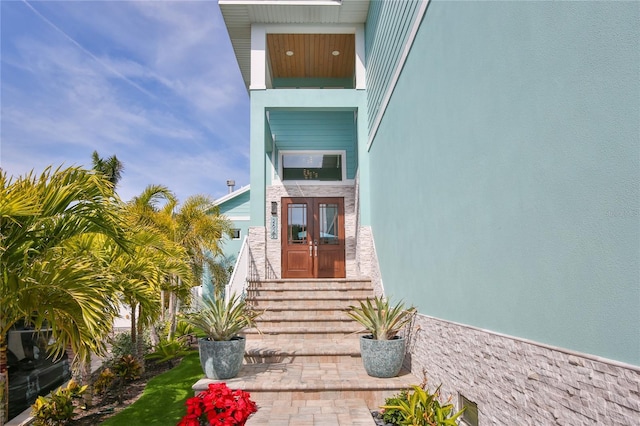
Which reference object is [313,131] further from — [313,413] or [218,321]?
[313,413]

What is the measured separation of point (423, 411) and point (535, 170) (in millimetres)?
2451

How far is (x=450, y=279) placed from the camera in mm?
4066

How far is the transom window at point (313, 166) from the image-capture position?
1124 cm

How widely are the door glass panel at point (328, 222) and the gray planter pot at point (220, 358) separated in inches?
233

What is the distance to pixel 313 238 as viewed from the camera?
10.9 metres

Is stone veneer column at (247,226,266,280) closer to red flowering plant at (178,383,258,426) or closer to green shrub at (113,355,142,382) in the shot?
green shrub at (113,355,142,382)

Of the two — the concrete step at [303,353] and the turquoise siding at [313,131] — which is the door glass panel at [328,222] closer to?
the turquoise siding at [313,131]

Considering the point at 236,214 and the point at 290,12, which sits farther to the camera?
the point at 236,214

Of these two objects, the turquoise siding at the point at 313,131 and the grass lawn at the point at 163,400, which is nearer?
the grass lawn at the point at 163,400

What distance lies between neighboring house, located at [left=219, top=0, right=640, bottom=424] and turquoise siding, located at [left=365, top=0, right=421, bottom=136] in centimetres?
7

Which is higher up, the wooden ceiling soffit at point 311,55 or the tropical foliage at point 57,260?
the wooden ceiling soffit at point 311,55

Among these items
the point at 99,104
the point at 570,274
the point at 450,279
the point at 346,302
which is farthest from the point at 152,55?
the point at 570,274

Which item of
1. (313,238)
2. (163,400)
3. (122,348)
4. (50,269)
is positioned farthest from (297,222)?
(50,269)

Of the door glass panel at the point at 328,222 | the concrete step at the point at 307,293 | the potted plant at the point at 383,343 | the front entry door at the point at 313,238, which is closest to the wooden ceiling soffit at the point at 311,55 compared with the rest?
the front entry door at the point at 313,238
